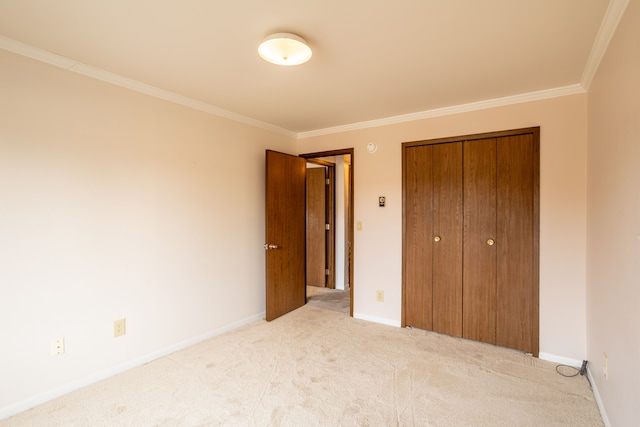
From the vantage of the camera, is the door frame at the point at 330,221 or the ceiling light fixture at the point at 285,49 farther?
the door frame at the point at 330,221

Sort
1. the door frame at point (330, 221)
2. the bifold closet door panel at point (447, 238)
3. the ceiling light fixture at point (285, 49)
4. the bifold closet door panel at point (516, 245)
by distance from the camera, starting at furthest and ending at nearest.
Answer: the door frame at point (330, 221), the bifold closet door panel at point (447, 238), the bifold closet door panel at point (516, 245), the ceiling light fixture at point (285, 49)

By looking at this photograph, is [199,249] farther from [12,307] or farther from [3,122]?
[3,122]

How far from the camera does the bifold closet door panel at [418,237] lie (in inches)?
127

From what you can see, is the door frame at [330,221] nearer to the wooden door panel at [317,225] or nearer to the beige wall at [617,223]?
the wooden door panel at [317,225]

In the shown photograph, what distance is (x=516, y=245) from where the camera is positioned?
2779mm

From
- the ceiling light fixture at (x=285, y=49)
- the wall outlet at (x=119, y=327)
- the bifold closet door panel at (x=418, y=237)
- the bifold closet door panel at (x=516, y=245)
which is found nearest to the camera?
the ceiling light fixture at (x=285, y=49)

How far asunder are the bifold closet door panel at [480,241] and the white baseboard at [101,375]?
242cm

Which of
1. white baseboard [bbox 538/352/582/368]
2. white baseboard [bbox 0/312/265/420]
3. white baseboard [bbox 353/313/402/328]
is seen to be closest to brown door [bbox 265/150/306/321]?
white baseboard [bbox 0/312/265/420]

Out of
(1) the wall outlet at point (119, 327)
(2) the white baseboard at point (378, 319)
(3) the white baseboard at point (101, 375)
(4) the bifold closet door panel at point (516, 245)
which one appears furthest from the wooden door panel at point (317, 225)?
(1) the wall outlet at point (119, 327)

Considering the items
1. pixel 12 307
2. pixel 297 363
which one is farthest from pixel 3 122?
pixel 297 363

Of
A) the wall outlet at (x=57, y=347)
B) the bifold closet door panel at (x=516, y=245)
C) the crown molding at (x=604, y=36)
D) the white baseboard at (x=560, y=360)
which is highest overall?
the crown molding at (x=604, y=36)

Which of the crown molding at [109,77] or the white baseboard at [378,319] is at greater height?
the crown molding at [109,77]

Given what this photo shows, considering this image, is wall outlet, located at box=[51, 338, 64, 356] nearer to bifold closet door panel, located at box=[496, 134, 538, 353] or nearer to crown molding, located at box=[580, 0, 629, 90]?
bifold closet door panel, located at box=[496, 134, 538, 353]

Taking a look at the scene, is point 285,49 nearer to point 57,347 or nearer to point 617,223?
point 617,223
